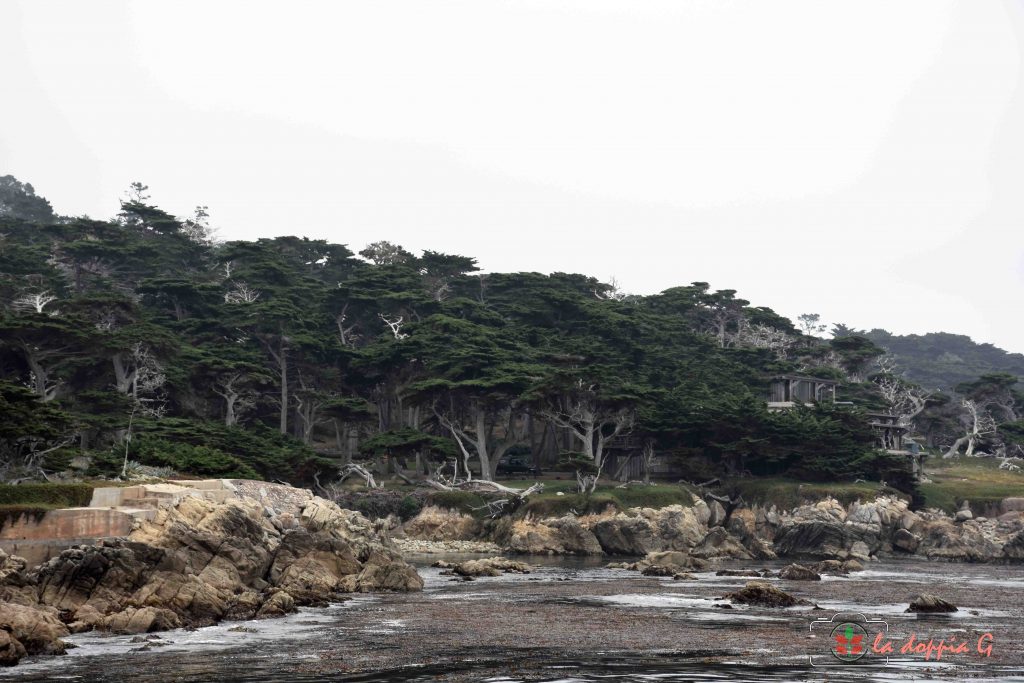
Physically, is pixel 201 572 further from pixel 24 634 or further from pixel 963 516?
pixel 963 516

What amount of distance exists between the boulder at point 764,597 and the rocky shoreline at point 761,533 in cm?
3139

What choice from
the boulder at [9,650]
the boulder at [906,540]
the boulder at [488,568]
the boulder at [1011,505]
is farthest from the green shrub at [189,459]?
the boulder at [1011,505]

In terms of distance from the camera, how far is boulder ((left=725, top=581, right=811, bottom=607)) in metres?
45.2

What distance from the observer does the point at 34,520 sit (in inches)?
1593

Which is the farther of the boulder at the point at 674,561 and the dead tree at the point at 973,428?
the dead tree at the point at 973,428

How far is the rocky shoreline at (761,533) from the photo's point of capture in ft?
260

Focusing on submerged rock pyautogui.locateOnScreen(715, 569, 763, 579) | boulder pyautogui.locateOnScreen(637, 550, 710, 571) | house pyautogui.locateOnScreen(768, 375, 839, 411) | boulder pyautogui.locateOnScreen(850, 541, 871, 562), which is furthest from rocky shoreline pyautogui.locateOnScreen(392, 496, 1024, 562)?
house pyautogui.locateOnScreen(768, 375, 839, 411)

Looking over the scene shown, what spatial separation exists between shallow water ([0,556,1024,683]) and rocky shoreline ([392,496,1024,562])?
85.3ft

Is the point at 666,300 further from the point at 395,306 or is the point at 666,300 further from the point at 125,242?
the point at 125,242

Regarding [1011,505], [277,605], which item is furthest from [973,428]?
[277,605]

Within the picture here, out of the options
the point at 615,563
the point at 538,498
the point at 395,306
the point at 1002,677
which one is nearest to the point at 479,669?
the point at 1002,677

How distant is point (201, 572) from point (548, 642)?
1543cm

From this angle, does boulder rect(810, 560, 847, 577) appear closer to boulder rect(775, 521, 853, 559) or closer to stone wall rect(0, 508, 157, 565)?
boulder rect(775, 521, 853, 559)

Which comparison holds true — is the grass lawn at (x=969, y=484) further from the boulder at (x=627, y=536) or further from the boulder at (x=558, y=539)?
the boulder at (x=558, y=539)
